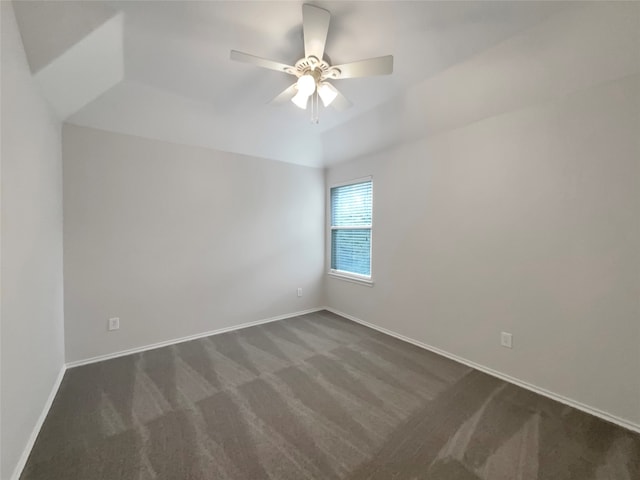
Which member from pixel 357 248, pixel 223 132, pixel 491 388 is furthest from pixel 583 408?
pixel 223 132

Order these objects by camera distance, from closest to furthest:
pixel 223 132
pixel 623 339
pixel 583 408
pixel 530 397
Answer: pixel 623 339, pixel 583 408, pixel 530 397, pixel 223 132

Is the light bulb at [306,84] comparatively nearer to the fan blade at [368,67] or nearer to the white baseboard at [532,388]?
the fan blade at [368,67]

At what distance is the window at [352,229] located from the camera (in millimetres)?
3783

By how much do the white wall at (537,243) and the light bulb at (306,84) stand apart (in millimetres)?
1647

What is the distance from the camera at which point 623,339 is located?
1828mm

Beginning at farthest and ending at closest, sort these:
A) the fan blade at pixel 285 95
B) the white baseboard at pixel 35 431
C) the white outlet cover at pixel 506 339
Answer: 1. the white outlet cover at pixel 506 339
2. the fan blade at pixel 285 95
3. the white baseboard at pixel 35 431

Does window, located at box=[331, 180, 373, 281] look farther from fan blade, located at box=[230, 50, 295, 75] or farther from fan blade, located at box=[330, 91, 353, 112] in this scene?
fan blade, located at box=[230, 50, 295, 75]

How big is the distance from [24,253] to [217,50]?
1.82 m

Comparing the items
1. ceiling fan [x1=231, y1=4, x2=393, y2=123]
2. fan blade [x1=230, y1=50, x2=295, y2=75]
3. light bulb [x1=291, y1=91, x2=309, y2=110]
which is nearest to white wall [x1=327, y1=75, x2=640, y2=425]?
ceiling fan [x1=231, y1=4, x2=393, y2=123]

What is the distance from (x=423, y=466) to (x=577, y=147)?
7.99 ft

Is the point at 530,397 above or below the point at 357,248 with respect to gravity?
below

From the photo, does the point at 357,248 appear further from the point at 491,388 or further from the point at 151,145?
the point at 151,145

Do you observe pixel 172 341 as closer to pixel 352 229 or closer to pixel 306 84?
pixel 352 229

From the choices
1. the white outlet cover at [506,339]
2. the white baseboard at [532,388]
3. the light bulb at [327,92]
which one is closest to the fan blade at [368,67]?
the light bulb at [327,92]
